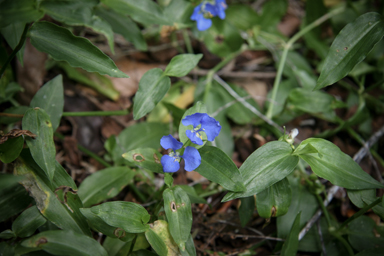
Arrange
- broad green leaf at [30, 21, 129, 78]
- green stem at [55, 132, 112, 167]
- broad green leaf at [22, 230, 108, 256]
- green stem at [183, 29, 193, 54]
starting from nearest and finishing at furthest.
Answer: broad green leaf at [22, 230, 108, 256], broad green leaf at [30, 21, 129, 78], green stem at [55, 132, 112, 167], green stem at [183, 29, 193, 54]

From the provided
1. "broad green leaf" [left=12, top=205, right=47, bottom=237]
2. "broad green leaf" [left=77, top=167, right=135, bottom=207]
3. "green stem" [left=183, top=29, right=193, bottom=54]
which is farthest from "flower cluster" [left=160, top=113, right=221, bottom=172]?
"green stem" [left=183, top=29, right=193, bottom=54]

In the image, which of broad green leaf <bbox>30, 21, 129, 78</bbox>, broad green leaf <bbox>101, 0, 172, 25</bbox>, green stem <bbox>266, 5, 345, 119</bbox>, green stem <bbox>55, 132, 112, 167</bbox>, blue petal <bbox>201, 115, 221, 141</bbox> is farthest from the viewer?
green stem <bbox>266, 5, 345, 119</bbox>

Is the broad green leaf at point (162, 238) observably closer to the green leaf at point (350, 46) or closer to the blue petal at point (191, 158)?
the blue petal at point (191, 158)

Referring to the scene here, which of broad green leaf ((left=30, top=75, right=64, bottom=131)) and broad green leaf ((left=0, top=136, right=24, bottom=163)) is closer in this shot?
broad green leaf ((left=0, top=136, right=24, bottom=163))

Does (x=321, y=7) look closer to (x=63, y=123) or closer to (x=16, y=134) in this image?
(x=63, y=123)

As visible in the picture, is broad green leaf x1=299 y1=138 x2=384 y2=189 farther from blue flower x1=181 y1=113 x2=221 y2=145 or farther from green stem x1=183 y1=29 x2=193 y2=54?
green stem x1=183 y1=29 x2=193 y2=54

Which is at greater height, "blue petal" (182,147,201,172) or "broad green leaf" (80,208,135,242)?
"blue petal" (182,147,201,172)

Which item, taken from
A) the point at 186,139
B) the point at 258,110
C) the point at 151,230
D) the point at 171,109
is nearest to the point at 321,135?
the point at 258,110

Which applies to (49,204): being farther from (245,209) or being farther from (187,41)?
(187,41)
